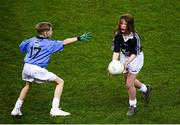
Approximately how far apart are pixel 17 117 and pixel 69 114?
0.95 meters

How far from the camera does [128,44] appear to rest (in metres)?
9.90

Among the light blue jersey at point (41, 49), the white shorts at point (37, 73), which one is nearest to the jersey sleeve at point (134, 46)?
the light blue jersey at point (41, 49)

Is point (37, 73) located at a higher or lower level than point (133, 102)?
higher

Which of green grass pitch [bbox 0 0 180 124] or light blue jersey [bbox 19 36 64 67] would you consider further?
green grass pitch [bbox 0 0 180 124]

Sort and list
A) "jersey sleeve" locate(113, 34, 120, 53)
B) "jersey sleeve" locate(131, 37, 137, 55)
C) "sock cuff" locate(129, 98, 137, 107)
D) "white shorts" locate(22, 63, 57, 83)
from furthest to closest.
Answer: "sock cuff" locate(129, 98, 137, 107) < "jersey sleeve" locate(113, 34, 120, 53) < "jersey sleeve" locate(131, 37, 137, 55) < "white shorts" locate(22, 63, 57, 83)

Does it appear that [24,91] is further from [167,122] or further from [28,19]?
[28,19]

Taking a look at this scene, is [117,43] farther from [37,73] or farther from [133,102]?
[37,73]

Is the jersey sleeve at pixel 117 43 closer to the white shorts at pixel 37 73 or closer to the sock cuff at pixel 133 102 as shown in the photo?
the sock cuff at pixel 133 102

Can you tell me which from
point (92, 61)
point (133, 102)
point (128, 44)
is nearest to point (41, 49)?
point (128, 44)

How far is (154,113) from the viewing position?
10.1 meters

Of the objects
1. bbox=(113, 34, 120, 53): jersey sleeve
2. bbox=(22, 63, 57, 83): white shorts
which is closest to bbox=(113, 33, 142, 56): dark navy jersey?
bbox=(113, 34, 120, 53): jersey sleeve

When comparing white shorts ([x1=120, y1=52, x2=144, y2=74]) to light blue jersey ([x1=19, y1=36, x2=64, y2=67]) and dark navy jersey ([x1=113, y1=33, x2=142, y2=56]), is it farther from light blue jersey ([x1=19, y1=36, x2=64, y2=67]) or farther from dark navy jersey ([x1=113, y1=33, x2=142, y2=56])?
light blue jersey ([x1=19, y1=36, x2=64, y2=67])

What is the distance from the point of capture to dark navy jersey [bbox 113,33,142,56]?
986 centimetres

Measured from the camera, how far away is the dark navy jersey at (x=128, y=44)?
986 cm
